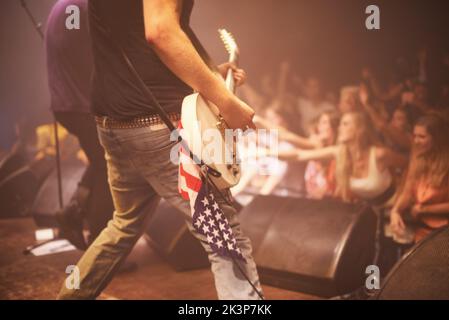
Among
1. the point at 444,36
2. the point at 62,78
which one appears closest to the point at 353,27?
the point at 444,36

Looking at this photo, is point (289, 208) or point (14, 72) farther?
point (14, 72)

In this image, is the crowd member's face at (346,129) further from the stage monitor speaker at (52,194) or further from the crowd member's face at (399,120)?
the stage monitor speaker at (52,194)

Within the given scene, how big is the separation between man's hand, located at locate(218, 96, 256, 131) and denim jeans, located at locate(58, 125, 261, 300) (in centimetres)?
22

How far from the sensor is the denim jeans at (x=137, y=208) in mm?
1621

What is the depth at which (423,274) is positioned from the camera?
1.92 metres

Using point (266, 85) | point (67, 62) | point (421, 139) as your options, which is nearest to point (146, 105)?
point (67, 62)

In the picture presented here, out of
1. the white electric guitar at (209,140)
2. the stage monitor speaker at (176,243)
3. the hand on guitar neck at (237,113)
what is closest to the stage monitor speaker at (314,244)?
the stage monitor speaker at (176,243)

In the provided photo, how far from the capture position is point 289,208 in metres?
2.79

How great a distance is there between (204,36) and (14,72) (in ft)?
4.29

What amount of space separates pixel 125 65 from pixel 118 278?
5.02ft

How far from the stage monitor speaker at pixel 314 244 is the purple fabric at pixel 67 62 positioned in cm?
123

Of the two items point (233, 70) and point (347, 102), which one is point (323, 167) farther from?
point (233, 70)

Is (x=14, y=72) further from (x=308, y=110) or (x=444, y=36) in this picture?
(x=444, y=36)
